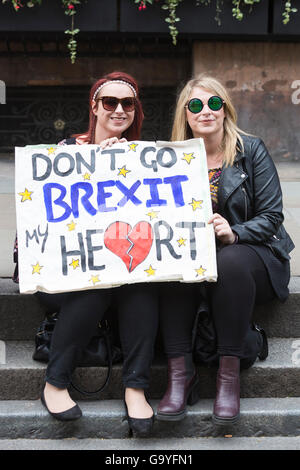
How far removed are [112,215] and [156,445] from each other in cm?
102

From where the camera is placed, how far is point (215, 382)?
107 inches

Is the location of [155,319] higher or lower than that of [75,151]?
lower

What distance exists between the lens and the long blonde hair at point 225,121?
2799mm

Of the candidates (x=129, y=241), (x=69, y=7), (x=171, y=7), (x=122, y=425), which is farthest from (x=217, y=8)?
(x=122, y=425)

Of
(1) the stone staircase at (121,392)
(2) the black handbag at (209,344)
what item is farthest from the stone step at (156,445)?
(2) the black handbag at (209,344)

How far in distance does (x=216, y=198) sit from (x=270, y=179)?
0.27 meters

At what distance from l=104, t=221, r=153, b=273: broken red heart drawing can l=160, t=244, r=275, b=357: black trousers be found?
7.8 inches

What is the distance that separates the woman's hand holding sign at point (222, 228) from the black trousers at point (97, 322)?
1.25 ft

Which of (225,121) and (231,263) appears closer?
(231,263)

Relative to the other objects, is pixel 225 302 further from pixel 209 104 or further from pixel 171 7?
pixel 171 7

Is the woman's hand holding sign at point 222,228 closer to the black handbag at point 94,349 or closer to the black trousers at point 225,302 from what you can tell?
the black trousers at point 225,302

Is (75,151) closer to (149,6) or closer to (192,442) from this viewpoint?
(192,442)

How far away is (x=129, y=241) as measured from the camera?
2.55 metres
